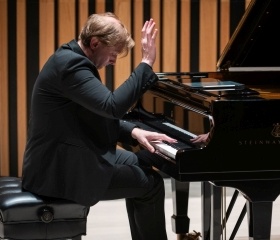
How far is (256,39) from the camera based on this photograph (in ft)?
13.7

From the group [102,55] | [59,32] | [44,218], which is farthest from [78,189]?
[59,32]

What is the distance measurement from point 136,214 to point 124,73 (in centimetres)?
290

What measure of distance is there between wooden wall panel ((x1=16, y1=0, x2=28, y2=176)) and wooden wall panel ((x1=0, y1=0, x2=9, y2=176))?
91 mm

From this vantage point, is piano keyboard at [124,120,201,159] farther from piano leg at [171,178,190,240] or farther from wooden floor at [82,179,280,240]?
wooden floor at [82,179,280,240]

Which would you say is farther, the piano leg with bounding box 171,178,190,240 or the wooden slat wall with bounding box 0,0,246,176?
the wooden slat wall with bounding box 0,0,246,176

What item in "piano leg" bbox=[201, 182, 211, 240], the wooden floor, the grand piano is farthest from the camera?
the wooden floor

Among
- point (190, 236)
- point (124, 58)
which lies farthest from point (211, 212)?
point (124, 58)

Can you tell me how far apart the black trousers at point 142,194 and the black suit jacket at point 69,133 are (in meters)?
0.08

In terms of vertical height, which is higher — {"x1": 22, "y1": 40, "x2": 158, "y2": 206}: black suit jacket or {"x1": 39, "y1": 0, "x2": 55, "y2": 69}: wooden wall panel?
{"x1": 39, "y1": 0, "x2": 55, "y2": 69}: wooden wall panel

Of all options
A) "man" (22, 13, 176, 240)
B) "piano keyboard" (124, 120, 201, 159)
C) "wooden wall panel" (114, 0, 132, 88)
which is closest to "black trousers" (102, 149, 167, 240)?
"man" (22, 13, 176, 240)

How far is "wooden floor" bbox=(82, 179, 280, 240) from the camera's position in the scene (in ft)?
16.8

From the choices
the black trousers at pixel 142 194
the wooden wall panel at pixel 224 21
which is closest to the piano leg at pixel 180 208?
the black trousers at pixel 142 194

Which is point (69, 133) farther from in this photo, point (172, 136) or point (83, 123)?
point (172, 136)

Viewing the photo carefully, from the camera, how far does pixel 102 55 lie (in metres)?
3.66
